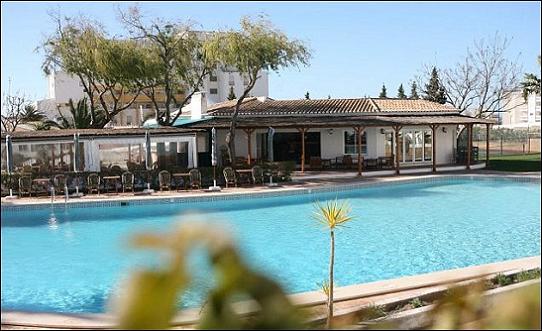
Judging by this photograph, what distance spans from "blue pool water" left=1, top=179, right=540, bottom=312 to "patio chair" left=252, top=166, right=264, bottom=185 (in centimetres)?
240

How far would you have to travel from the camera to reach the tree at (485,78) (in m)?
35.7

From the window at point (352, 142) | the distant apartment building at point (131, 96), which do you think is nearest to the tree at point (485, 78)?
the window at point (352, 142)

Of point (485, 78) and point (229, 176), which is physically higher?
point (485, 78)

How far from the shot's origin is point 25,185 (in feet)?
60.8

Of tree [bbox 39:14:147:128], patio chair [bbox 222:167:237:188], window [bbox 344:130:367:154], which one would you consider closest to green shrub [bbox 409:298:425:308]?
patio chair [bbox 222:167:237:188]

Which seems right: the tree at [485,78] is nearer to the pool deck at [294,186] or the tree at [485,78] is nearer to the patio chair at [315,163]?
the pool deck at [294,186]

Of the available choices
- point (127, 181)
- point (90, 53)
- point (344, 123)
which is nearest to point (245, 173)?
point (127, 181)

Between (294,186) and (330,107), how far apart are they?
11064 mm

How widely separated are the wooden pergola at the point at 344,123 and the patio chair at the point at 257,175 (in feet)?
8.54

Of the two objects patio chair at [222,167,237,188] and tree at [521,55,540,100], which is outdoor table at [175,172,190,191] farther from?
tree at [521,55,540,100]

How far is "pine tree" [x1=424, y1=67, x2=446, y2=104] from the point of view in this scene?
38.5m

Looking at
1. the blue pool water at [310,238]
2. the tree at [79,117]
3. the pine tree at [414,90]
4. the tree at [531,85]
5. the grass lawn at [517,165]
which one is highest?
the pine tree at [414,90]

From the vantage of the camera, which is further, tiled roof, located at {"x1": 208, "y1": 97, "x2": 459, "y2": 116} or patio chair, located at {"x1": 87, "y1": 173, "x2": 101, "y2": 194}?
tiled roof, located at {"x1": 208, "y1": 97, "x2": 459, "y2": 116}

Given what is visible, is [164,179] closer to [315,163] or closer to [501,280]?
[315,163]
